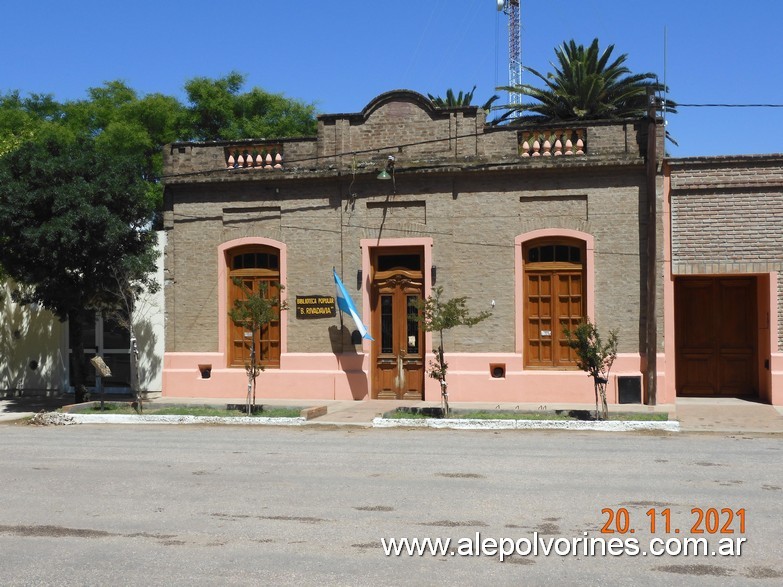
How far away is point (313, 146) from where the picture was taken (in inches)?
761

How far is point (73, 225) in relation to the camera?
1648 cm

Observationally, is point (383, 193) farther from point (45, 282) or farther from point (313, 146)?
point (45, 282)

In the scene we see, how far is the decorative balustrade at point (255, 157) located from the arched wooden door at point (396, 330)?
316 centimetres

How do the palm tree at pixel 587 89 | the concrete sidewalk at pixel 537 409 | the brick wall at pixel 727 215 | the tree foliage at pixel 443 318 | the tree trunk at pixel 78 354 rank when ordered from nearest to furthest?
the concrete sidewalk at pixel 537 409 < the tree foliage at pixel 443 318 < the brick wall at pixel 727 215 < the tree trunk at pixel 78 354 < the palm tree at pixel 587 89

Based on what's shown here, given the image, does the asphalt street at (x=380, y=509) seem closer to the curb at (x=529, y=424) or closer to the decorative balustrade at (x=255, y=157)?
the curb at (x=529, y=424)

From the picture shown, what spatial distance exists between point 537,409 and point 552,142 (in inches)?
222

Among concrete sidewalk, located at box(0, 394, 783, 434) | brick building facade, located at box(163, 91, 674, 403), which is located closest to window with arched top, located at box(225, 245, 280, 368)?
brick building facade, located at box(163, 91, 674, 403)

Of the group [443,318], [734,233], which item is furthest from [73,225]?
[734,233]

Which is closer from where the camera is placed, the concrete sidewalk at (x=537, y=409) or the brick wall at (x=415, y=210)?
the concrete sidewalk at (x=537, y=409)

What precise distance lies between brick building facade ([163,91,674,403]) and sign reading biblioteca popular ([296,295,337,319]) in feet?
0.42

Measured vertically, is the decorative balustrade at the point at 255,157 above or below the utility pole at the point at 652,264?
above

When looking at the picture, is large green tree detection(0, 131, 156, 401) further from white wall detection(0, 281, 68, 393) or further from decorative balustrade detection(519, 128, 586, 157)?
decorative balustrade detection(519, 128, 586, 157)

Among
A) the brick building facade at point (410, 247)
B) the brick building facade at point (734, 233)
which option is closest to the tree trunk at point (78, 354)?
the brick building facade at point (410, 247)

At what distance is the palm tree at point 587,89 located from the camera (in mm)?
33641
